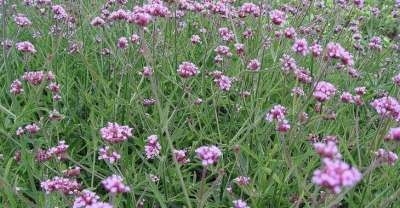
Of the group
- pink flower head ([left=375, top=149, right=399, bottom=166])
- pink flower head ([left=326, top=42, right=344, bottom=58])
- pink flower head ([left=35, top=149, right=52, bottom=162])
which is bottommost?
pink flower head ([left=35, top=149, right=52, bottom=162])

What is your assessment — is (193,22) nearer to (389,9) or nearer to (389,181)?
(389,181)

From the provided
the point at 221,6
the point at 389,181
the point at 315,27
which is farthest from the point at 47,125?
the point at 315,27

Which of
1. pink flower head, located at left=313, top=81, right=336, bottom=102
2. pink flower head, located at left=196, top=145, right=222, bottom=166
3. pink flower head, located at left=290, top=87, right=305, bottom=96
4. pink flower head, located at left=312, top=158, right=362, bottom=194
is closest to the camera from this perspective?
pink flower head, located at left=312, top=158, right=362, bottom=194

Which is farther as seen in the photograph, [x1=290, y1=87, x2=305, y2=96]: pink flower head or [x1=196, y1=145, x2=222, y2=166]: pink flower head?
[x1=290, y1=87, x2=305, y2=96]: pink flower head

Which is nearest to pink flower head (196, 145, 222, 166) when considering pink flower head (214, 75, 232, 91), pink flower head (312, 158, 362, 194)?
pink flower head (312, 158, 362, 194)

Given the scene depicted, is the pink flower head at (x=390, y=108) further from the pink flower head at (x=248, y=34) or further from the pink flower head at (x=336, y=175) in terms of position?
the pink flower head at (x=248, y=34)

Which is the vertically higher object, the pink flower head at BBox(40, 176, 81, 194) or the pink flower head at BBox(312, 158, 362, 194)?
the pink flower head at BBox(312, 158, 362, 194)

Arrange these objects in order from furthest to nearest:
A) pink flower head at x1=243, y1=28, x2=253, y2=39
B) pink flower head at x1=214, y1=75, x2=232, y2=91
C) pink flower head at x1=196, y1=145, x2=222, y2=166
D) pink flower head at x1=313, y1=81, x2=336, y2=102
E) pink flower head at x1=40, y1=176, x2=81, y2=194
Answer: pink flower head at x1=243, y1=28, x2=253, y2=39 → pink flower head at x1=214, y1=75, x2=232, y2=91 → pink flower head at x1=313, y1=81, x2=336, y2=102 → pink flower head at x1=40, y1=176, x2=81, y2=194 → pink flower head at x1=196, y1=145, x2=222, y2=166

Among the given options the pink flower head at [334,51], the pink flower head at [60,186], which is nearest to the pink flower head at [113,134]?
the pink flower head at [60,186]

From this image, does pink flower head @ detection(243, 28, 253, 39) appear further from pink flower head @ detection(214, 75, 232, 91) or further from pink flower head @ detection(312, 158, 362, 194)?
pink flower head @ detection(312, 158, 362, 194)

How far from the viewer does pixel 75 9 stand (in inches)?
141

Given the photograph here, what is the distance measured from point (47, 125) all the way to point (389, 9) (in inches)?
174

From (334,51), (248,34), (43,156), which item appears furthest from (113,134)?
(248,34)

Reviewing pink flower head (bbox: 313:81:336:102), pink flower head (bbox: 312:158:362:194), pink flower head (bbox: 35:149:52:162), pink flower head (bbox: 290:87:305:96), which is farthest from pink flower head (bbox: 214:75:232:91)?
pink flower head (bbox: 312:158:362:194)
